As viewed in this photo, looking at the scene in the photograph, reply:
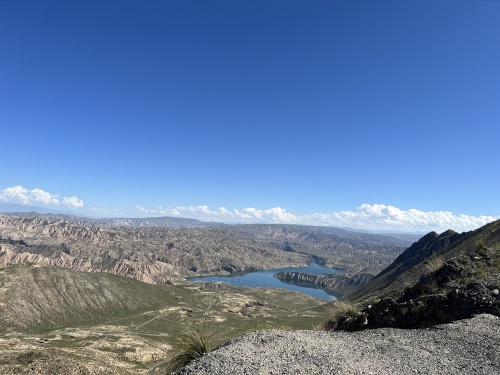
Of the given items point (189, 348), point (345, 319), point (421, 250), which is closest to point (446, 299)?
point (345, 319)

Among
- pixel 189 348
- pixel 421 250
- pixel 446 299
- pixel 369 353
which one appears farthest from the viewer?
pixel 421 250

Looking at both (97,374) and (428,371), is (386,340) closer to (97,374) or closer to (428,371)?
(428,371)

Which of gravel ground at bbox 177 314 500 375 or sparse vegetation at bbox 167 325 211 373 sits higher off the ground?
gravel ground at bbox 177 314 500 375

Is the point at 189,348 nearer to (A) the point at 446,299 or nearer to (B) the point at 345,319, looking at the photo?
(B) the point at 345,319

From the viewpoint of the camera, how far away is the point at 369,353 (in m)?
13.2

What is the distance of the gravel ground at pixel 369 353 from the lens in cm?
1150

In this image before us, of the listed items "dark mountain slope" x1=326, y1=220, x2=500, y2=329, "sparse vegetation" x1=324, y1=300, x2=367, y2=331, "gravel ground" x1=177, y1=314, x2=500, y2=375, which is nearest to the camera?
"gravel ground" x1=177, y1=314, x2=500, y2=375

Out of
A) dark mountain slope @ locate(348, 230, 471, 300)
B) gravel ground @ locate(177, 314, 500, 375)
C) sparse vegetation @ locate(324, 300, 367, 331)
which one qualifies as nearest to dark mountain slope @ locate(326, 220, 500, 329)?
sparse vegetation @ locate(324, 300, 367, 331)

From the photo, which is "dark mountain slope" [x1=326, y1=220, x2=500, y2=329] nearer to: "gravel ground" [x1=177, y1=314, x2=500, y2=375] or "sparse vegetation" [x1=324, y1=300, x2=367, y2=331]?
"sparse vegetation" [x1=324, y1=300, x2=367, y2=331]

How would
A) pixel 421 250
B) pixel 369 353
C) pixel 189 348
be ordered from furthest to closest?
pixel 421 250
pixel 189 348
pixel 369 353

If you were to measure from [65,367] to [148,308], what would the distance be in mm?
143690

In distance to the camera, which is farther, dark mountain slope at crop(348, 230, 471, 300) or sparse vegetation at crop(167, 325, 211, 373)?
dark mountain slope at crop(348, 230, 471, 300)

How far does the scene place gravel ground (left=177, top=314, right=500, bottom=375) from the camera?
453 inches

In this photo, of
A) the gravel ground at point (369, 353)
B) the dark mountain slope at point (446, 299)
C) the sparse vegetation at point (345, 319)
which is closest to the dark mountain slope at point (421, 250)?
the dark mountain slope at point (446, 299)
